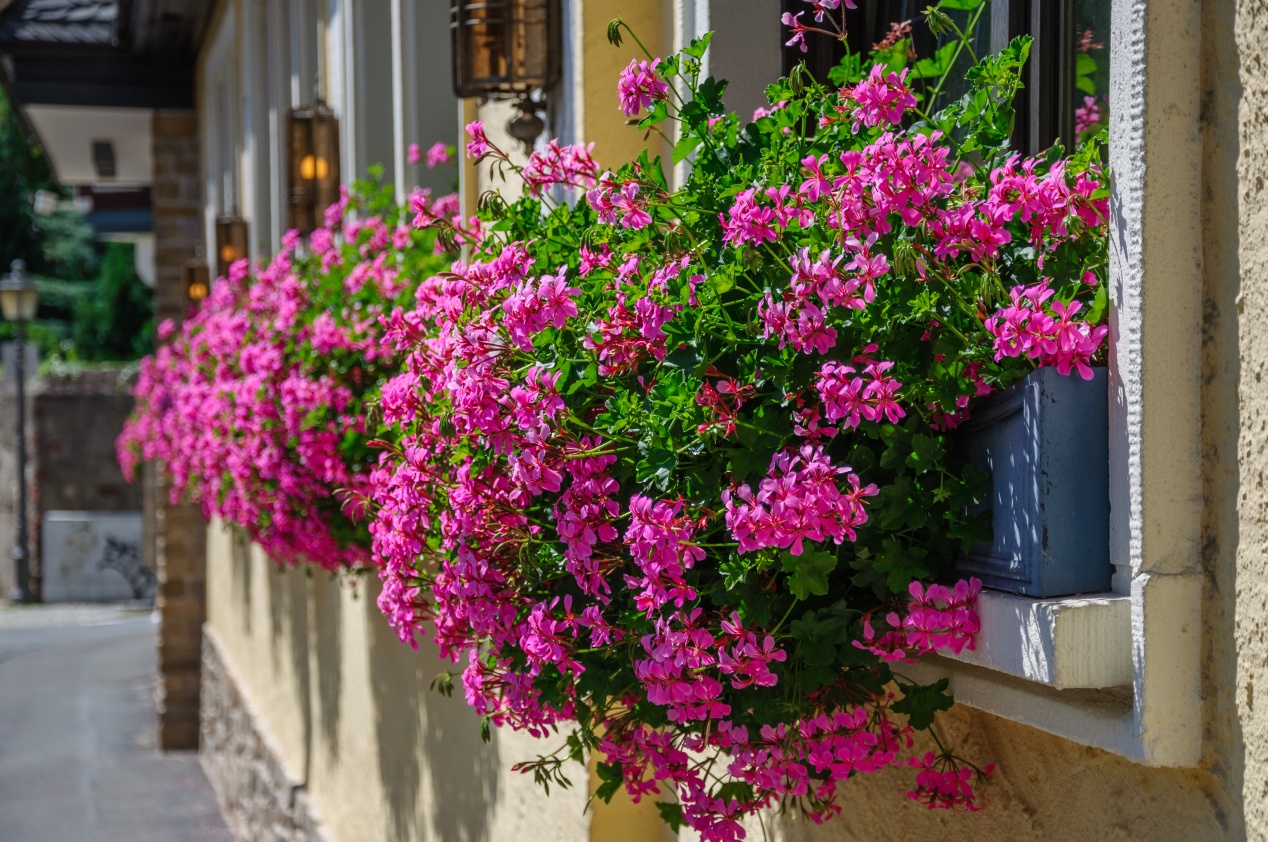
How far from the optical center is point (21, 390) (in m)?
19.8

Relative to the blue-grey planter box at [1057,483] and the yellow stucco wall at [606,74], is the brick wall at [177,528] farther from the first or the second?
the blue-grey planter box at [1057,483]

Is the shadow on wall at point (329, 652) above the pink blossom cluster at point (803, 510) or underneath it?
underneath

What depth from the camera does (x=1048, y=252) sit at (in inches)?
57.5

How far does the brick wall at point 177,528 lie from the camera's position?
11086 mm

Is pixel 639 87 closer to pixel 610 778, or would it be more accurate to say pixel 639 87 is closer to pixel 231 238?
pixel 610 778

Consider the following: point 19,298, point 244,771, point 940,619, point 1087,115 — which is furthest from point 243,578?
point 19,298

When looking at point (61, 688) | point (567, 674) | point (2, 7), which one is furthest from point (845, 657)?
point (61, 688)

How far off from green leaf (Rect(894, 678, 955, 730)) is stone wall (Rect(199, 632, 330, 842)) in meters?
4.27

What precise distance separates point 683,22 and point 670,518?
4.12 ft

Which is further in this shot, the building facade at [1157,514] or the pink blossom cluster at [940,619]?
the pink blossom cluster at [940,619]

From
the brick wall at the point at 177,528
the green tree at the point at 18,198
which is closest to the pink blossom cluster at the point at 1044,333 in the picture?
the brick wall at the point at 177,528

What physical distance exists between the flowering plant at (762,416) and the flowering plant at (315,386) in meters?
1.54

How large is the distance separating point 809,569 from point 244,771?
708 cm

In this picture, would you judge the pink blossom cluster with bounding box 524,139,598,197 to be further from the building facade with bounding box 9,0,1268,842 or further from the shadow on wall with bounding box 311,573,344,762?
the shadow on wall with bounding box 311,573,344,762
